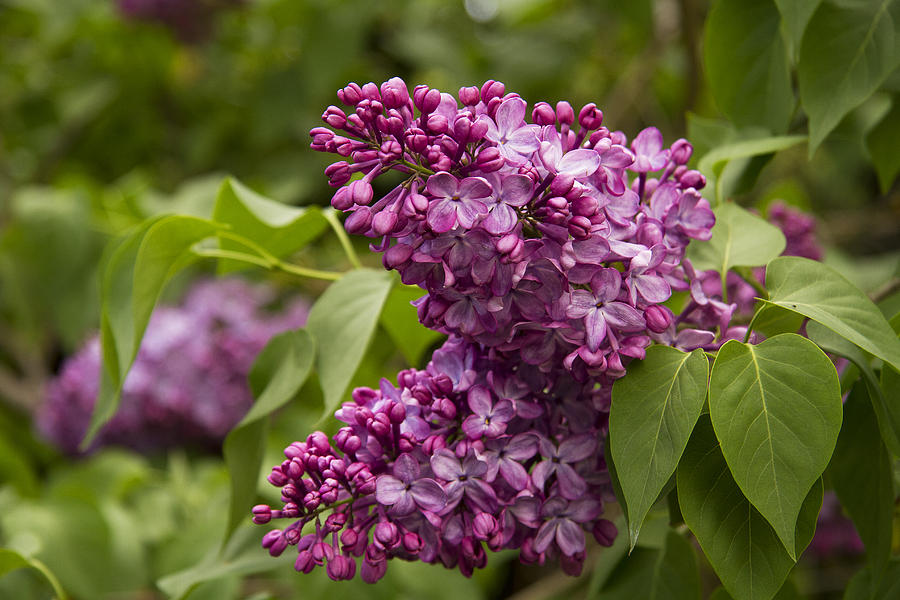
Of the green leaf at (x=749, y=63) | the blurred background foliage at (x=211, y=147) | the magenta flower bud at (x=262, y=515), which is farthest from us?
the blurred background foliage at (x=211, y=147)

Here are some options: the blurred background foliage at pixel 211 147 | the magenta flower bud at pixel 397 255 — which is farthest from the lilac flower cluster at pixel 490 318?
the blurred background foliage at pixel 211 147

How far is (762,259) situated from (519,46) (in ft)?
5.42

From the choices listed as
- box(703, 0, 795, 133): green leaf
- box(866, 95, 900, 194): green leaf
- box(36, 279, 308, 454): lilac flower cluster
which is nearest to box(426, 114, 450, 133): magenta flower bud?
box(703, 0, 795, 133): green leaf

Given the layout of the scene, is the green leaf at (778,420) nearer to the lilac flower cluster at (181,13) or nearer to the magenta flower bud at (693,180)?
the magenta flower bud at (693,180)

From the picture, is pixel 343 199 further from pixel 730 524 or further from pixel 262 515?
pixel 730 524

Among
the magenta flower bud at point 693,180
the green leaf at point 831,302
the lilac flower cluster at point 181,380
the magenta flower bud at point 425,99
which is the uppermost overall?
the magenta flower bud at point 425,99

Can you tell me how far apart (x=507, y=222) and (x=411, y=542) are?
242 mm

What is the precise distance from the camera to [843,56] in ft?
2.48

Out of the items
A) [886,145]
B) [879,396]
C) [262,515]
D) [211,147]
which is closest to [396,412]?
[262,515]

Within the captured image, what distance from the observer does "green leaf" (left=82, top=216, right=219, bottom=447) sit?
80 centimetres

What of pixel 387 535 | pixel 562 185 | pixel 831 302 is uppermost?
pixel 562 185

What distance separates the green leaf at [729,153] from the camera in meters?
0.77

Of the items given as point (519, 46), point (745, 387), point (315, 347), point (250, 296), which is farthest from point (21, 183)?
point (745, 387)

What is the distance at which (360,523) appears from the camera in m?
0.62
